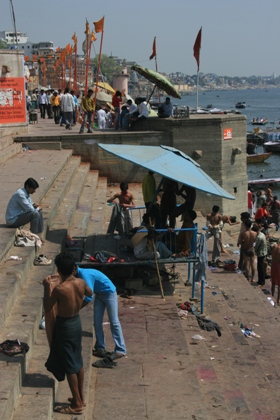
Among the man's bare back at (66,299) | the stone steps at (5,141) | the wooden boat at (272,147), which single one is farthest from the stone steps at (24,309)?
the wooden boat at (272,147)

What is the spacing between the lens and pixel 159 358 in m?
6.81

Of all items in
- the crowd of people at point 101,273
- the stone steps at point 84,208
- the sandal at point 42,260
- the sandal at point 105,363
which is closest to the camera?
the crowd of people at point 101,273

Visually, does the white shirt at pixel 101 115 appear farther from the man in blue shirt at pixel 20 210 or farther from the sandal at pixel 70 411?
the sandal at pixel 70 411

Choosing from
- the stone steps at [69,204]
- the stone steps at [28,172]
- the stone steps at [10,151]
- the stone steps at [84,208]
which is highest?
the stone steps at [10,151]

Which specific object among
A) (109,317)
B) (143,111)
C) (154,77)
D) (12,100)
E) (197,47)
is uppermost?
(197,47)

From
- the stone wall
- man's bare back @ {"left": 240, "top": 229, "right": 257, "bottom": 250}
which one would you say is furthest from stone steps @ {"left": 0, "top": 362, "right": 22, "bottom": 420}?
the stone wall

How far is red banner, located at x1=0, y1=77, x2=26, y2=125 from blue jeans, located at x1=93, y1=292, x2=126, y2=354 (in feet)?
37.0

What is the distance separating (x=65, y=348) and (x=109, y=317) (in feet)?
4.61

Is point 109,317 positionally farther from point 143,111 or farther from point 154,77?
point 143,111

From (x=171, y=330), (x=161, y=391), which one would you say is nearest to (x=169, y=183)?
(x=171, y=330)

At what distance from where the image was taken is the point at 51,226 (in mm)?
9812

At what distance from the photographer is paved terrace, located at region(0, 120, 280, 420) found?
5543mm

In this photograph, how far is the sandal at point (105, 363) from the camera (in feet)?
21.1

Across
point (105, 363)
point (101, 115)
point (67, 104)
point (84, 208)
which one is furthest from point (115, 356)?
point (101, 115)
